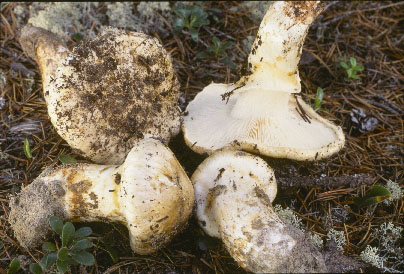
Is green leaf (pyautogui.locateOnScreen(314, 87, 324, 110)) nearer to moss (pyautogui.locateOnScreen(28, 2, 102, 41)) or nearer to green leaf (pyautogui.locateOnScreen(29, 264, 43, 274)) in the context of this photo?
moss (pyautogui.locateOnScreen(28, 2, 102, 41))

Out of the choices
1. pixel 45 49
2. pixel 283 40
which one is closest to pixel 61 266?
pixel 45 49

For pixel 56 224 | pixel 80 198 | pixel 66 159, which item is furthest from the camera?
pixel 66 159

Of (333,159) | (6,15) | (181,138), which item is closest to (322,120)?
(333,159)

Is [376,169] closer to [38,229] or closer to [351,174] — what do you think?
[351,174]

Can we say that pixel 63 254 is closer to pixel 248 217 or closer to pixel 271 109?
pixel 248 217

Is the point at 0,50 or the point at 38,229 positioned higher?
the point at 0,50
